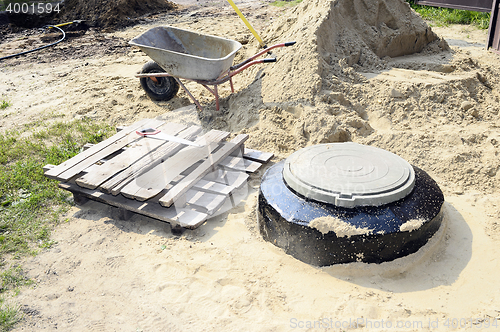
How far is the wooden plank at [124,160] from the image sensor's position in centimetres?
330

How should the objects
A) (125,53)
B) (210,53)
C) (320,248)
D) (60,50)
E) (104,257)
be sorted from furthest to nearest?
1. (60,50)
2. (125,53)
3. (210,53)
4. (104,257)
5. (320,248)

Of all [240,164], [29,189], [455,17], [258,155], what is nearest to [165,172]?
[240,164]

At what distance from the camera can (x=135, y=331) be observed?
2.30m

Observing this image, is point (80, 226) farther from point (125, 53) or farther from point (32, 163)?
point (125, 53)

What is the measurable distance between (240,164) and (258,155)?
29 centimetres

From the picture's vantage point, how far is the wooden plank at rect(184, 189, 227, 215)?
324 centimetres

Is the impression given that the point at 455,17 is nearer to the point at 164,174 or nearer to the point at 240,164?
the point at 240,164

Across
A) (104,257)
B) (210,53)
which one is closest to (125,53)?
(210,53)

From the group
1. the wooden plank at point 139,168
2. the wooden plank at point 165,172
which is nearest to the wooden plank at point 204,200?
the wooden plank at point 165,172

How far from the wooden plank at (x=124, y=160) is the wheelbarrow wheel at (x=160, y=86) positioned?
1.42 metres

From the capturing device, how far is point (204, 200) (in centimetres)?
335

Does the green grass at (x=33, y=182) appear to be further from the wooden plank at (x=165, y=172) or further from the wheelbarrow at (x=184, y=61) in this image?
the wheelbarrow at (x=184, y=61)

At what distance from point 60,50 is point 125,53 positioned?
1.91m

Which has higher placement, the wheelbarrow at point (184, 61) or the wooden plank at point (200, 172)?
the wheelbarrow at point (184, 61)
